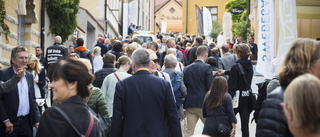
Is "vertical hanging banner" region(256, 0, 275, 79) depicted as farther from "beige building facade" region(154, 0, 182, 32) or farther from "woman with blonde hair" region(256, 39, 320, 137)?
"beige building facade" region(154, 0, 182, 32)

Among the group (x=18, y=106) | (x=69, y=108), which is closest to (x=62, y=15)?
(x=18, y=106)

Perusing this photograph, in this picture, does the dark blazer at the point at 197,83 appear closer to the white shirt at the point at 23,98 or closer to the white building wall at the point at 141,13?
the white shirt at the point at 23,98

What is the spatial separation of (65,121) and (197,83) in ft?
18.6

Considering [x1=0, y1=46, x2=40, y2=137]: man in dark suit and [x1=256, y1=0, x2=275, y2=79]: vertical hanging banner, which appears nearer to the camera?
[x1=0, y1=46, x2=40, y2=137]: man in dark suit

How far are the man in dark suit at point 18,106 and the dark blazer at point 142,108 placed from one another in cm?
165

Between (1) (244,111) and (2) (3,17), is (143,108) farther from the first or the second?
(2) (3,17)

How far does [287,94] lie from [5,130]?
15.1ft

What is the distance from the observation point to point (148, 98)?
523 cm

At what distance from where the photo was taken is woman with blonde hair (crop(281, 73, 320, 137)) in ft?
7.55

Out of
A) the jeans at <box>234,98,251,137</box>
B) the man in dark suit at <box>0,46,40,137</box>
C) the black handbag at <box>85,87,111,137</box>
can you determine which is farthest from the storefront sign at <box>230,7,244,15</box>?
the black handbag at <box>85,87,111,137</box>

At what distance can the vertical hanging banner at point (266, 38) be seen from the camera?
819cm

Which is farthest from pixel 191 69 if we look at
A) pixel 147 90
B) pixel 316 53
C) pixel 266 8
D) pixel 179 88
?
pixel 316 53

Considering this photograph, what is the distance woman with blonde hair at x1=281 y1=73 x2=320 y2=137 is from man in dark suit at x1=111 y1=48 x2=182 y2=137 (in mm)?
2921

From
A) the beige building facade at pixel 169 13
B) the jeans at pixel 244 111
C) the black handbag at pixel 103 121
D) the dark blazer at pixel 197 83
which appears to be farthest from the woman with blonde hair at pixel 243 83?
the beige building facade at pixel 169 13
